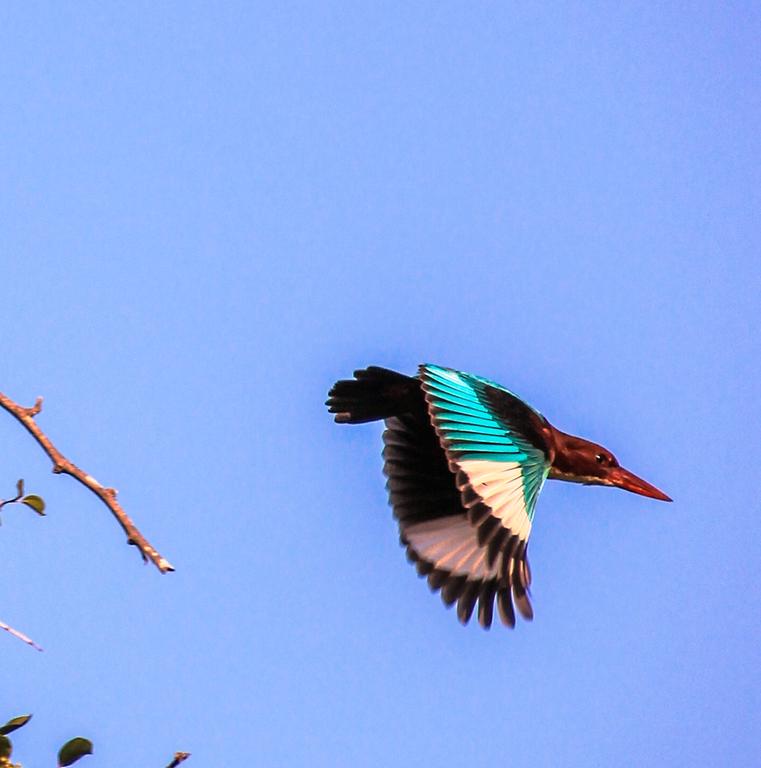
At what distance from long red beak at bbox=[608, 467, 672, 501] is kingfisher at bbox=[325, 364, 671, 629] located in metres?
0.02

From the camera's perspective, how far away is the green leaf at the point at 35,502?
321 cm

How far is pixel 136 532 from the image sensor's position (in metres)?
2.70

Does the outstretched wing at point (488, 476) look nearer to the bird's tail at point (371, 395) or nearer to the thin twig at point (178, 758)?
the bird's tail at point (371, 395)

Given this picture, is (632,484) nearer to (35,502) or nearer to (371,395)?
(371,395)

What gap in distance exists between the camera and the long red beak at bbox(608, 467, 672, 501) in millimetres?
6473

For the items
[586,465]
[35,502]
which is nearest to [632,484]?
[586,465]

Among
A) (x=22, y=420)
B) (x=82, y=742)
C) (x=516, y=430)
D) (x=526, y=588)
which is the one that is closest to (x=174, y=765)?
(x=82, y=742)

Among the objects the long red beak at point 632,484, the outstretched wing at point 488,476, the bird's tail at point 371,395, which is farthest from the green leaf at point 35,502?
the long red beak at point 632,484

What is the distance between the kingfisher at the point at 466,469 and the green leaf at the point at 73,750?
8.42ft

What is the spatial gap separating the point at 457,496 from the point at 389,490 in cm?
28

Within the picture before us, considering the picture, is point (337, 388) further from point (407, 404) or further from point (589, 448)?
point (589, 448)

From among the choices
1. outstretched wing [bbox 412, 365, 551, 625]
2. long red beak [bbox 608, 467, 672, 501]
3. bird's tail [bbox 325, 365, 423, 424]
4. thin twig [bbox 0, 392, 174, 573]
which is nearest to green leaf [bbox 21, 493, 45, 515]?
thin twig [bbox 0, 392, 174, 573]

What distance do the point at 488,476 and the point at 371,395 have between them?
0.79 metres

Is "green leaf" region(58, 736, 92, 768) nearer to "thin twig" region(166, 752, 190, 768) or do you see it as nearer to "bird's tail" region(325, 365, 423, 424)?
"thin twig" region(166, 752, 190, 768)
